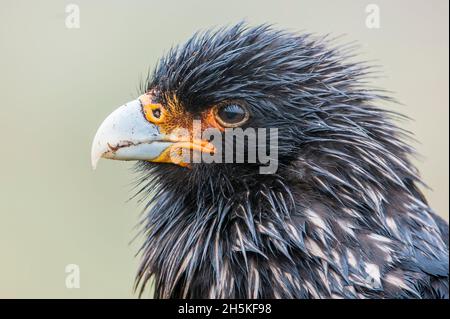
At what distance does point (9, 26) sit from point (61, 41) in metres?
0.54

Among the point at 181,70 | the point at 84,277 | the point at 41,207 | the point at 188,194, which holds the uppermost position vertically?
the point at 181,70

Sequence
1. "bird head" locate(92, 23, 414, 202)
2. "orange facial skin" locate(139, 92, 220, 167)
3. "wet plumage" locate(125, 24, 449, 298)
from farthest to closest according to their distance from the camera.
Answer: "orange facial skin" locate(139, 92, 220, 167), "bird head" locate(92, 23, 414, 202), "wet plumage" locate(125, 24, 449, 298)

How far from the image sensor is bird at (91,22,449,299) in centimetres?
354

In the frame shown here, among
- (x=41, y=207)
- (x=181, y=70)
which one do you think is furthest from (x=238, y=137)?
(x=41, y=207)

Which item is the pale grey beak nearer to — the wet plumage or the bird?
the bird

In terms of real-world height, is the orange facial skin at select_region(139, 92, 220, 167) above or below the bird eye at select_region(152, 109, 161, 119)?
below

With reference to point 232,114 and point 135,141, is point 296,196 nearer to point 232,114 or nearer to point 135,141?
point 232,114

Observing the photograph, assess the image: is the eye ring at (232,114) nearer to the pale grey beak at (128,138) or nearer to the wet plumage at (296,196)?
the wet plumage at (296,196)

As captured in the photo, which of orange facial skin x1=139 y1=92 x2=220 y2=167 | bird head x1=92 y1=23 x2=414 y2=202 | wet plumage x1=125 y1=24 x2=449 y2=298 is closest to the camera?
wet plumage x1=125 y1=24 x2=449 y2=298

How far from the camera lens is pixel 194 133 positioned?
387cm

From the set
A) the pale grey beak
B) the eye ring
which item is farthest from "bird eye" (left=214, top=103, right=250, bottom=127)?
the pale grey beak

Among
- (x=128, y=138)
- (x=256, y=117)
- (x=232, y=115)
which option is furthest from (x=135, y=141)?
(x=256, y=117)

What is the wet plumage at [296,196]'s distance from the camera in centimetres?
354
